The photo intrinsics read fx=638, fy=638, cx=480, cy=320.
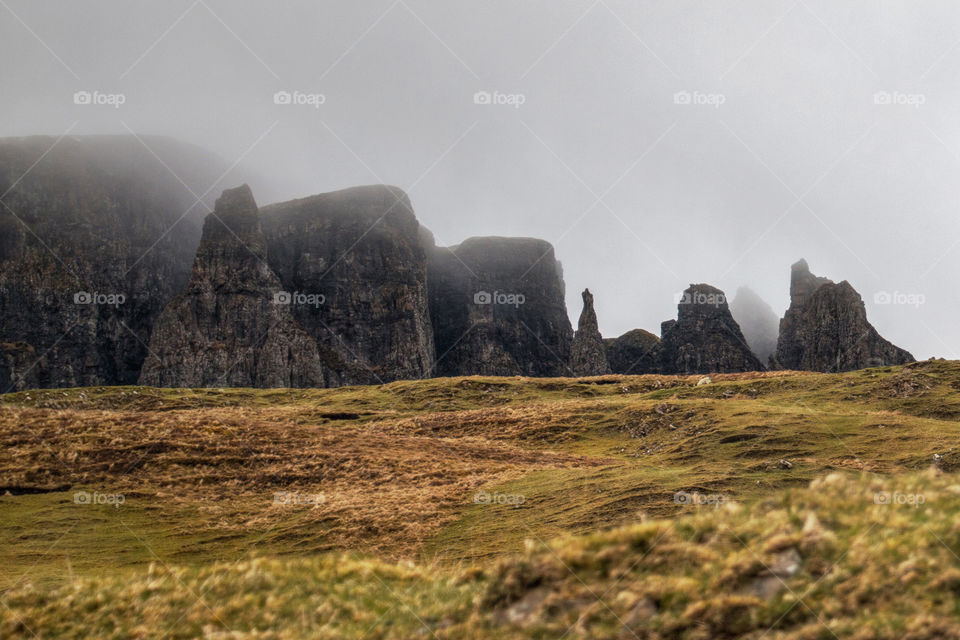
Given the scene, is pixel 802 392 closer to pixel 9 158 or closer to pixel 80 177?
pixel 80 177

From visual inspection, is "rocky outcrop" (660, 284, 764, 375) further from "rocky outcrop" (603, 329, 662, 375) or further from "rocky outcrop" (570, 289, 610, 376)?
"rocky outcrop" (570, 289, 610, 376)

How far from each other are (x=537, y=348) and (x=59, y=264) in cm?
12473

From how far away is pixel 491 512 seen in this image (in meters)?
28.0

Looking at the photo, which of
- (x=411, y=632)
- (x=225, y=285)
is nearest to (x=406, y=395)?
(x=411, y=632)

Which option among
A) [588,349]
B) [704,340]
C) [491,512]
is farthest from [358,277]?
[491,512]

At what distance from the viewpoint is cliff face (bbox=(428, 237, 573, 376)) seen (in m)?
174

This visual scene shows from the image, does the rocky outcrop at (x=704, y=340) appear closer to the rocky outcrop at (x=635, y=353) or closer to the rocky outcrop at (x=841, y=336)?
the rocky outcrop at (x=635, y=353)

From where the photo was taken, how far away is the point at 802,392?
56.5 metres

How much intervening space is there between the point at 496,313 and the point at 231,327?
240 ft

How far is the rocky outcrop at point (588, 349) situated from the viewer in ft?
455

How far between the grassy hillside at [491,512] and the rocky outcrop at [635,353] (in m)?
87.4

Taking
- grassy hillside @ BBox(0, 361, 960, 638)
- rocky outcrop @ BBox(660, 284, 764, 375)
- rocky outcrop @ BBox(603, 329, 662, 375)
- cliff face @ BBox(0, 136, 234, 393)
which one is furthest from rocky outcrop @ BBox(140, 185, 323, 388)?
rocky outcrop @ BBox(660, 284, 764, 375)

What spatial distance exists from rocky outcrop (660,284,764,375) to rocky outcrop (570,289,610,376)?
1026 inches

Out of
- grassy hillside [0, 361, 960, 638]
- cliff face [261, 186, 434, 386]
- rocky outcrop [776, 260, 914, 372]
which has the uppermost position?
cliff face [261, 186, 434, 386]
